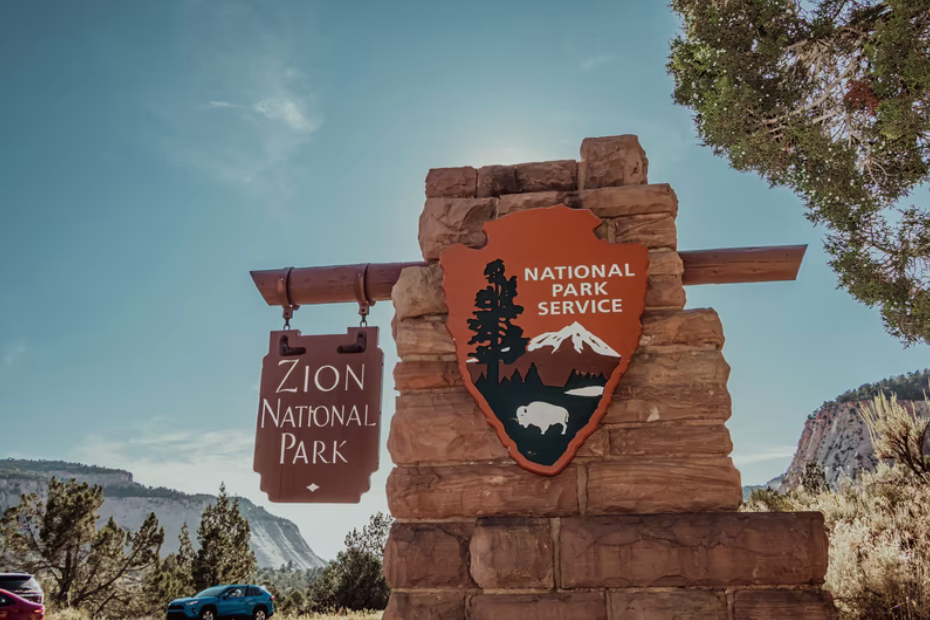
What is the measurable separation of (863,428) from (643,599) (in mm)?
74702

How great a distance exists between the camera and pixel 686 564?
94.2 inches

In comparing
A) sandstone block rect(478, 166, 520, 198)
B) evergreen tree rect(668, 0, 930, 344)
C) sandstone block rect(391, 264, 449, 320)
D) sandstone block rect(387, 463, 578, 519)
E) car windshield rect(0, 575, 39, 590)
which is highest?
evergreen tree rect(668, 0, 930, 344)

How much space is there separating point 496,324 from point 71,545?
30.6m

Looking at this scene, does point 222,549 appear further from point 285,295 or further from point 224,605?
point 285,295

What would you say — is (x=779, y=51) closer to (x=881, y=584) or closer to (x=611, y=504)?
(x=881, y=584)

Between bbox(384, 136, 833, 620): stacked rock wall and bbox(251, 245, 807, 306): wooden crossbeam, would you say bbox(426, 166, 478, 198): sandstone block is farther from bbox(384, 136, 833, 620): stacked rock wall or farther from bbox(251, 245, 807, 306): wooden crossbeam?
bbox(251, 245, 807, 306): wooden crossbeam

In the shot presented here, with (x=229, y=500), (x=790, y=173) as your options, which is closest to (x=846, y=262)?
(x=790, y=173)

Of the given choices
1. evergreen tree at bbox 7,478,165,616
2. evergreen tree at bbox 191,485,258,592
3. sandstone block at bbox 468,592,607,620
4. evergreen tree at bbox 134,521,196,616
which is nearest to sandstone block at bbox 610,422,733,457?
sandstone block at bbox 468,592,607,620

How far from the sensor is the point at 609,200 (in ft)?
9.33

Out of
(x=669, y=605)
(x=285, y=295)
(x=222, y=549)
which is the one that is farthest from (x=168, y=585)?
(x=669, y=605)

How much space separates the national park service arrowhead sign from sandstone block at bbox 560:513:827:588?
313 millimetres

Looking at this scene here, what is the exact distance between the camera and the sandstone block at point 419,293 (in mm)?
2850

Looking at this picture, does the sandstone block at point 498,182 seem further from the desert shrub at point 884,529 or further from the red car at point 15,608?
the red car at point 15,608

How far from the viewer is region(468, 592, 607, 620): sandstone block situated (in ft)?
7.82
